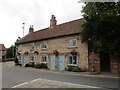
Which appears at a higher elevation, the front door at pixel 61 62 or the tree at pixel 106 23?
the tree at pixel 106 23

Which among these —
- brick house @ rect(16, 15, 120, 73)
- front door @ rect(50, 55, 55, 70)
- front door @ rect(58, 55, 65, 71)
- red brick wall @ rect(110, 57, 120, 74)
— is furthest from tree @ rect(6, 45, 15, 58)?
red brick wall @ rect(110, 57, 120, 74)

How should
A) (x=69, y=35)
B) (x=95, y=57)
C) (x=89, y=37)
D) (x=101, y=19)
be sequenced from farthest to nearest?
(x=69, y=35) < (x=95, y=57) < (x=89, y=37) < (x=101, y=19)

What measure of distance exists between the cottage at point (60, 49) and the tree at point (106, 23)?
512cm

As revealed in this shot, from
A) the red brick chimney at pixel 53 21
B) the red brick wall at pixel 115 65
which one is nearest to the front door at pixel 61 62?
the red brick wall at pixel 115 65

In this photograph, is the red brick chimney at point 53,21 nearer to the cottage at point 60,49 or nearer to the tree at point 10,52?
the cottage at point 60,49

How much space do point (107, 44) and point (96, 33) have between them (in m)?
1.51

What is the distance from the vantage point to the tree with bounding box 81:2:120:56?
10320mm

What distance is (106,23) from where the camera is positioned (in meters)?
11.4

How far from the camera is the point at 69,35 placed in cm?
1956

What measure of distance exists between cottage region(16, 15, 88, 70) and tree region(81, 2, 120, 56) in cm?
512

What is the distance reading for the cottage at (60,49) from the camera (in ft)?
59.6

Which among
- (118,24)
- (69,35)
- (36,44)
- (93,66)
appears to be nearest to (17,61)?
(36,44)

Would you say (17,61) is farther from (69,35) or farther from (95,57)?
(95,57)

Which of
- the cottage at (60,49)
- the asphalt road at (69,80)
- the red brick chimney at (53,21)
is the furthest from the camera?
the red brick chimney at (53,21)
